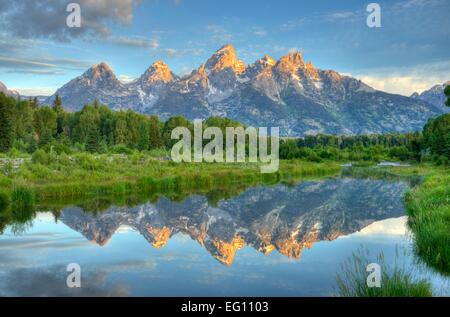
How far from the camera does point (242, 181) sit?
49.6m

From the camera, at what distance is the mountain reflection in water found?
66.5 feet

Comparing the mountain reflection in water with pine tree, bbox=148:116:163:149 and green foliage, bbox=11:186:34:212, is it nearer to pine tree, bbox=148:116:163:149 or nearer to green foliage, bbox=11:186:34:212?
green foliage, bbox=11:186:34:212

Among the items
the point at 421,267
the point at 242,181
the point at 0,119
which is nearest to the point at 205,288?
the point at 421,267

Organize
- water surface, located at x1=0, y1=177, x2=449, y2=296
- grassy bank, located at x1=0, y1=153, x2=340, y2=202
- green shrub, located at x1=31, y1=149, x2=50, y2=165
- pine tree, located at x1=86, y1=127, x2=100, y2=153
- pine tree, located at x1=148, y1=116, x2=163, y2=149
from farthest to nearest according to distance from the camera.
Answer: pine tree, located at x1=148, y1=116, x2=163, y2=149 → pine tree, located at x1=86, y1=127, x2=100, y2=153 → green shrub, located at x1=31, y1=149, x2=50, y2=165 → grassy bank, located at x1=0, y1=153, x2=340, y2=202 → water surface, located at x1=0, y1=177, x2=449, y2=296

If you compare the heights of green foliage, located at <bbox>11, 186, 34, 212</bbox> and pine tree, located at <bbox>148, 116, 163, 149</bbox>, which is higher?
pine tree, located at <bbox>148, 116, 163, 149</bbox>

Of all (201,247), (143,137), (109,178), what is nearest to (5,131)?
(143,137)

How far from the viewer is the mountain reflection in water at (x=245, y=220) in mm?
20266

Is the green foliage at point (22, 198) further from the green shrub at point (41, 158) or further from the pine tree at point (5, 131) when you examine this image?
the pine tree at point (5, 131)

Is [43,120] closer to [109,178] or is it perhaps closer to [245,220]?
[109,178]

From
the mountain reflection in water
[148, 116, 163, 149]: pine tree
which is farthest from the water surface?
[148, 116, 163, 149]: pine tree

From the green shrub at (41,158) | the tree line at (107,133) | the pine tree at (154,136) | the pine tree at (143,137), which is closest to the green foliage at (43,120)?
the tree line at (107,133)

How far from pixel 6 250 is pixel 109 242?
410 centimetres

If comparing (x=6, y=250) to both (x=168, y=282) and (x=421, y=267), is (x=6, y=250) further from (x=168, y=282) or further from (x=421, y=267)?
(x=421, y=267)

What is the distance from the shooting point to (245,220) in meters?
26.6
